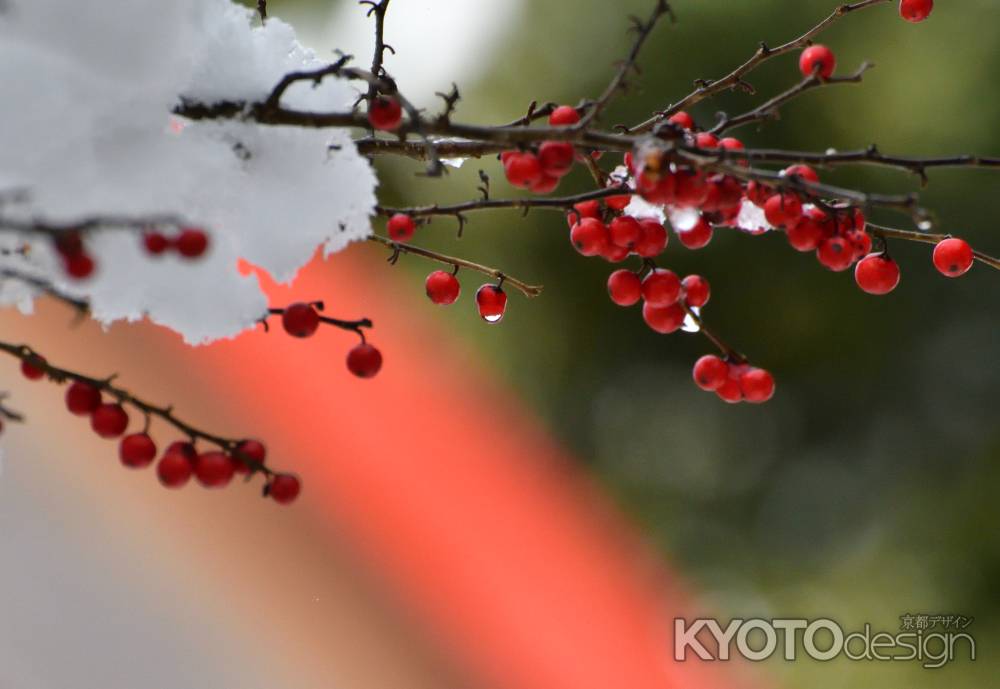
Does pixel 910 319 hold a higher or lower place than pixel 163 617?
higher

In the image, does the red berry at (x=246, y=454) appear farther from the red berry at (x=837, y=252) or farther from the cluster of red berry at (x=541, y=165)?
the red berry at (x=837, y=252)

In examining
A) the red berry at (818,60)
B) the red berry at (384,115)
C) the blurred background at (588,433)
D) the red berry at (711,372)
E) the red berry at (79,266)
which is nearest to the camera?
the red berry at (79,266)

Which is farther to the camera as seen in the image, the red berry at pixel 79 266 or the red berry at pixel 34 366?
the red berry at pixel 34 366

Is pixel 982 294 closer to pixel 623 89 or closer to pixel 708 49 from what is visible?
pixel 708 49

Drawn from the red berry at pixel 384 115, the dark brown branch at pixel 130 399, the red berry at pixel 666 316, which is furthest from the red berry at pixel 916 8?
the dark brown branch at pixel 130 399

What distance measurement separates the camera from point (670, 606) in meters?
1.64

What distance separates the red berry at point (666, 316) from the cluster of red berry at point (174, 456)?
0.22 metres

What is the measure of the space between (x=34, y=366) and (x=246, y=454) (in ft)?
0.32

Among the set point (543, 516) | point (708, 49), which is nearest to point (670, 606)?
point (543, 516)

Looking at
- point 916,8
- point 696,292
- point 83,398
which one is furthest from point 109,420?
point 916,8

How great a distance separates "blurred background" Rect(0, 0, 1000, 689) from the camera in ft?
4.51

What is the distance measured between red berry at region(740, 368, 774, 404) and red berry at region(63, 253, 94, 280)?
0.39 metres

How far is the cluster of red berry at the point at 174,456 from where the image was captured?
1.36 ft

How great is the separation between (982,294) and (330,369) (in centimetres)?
116
